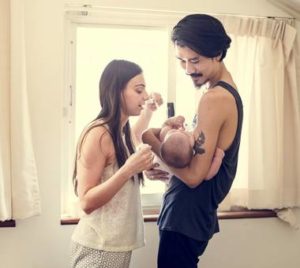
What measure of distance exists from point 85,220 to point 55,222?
60cm

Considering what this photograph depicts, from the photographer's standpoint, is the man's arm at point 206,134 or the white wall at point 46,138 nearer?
the man's arm at point 206,134

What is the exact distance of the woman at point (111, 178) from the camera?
1286 mm

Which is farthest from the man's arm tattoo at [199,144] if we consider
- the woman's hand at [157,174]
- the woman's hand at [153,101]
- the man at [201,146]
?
the woman's hand at [153,101]

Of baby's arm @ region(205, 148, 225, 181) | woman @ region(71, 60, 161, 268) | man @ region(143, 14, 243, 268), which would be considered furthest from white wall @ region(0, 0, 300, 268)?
baby's arm @ region(205, 148, 225, 181)

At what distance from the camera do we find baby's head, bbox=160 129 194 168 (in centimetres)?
121

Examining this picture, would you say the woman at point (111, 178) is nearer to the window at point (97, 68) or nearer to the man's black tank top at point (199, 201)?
the man's black tank top at point (199, 201)

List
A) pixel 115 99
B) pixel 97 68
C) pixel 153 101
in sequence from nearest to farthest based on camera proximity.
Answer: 1. pixel 115 99
2. pixel 153 101
3. pixel 97 68

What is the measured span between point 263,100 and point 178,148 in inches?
39.5

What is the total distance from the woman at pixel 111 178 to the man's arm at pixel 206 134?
0.16 meters

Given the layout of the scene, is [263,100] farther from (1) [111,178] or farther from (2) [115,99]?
(1) [111,178]

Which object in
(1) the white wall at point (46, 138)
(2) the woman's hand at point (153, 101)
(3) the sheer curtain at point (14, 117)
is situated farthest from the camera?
(1) the white wall at point (46, 138)

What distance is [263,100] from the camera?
6.68 feet

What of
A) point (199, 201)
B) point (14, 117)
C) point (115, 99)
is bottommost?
point (199, 201)

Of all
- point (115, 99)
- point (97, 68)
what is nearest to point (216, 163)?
point (115, 99)
